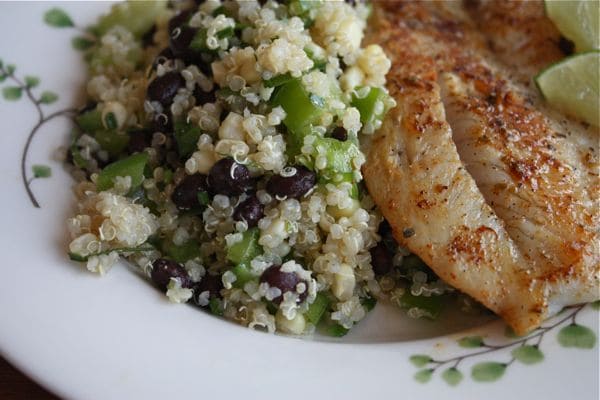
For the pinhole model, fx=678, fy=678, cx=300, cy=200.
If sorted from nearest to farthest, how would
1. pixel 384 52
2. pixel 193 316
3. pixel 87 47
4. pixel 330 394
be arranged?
1. pixel 330 394
2. pixel 193 316
3. pixel 384 52
4. pixel 87 47

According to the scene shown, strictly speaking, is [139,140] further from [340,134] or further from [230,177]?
[340,134]

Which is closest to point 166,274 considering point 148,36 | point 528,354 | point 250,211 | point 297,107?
point 250,211

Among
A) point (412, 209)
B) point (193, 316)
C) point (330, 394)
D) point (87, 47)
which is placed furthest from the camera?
point (87, 47)

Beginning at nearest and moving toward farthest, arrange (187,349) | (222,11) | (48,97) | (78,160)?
(187,349)
(78,160)
(222,11)
(48,97)

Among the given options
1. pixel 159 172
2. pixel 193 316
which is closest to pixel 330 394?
pixel 193 316

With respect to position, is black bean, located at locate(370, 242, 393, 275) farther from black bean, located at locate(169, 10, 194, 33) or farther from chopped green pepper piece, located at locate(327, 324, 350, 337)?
black bean, located at locate(169, 10, 194, 33)

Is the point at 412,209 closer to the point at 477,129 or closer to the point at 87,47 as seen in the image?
the point at 477,129

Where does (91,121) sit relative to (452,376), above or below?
above

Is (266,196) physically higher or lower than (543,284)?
higher
